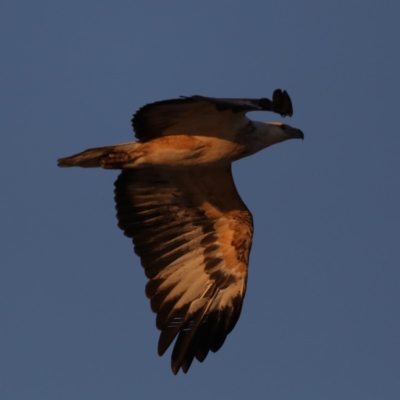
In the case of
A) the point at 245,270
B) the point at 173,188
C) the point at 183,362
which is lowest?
the point at 183,362

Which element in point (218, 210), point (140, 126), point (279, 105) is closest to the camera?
point (279, 105)

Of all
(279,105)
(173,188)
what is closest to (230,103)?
(279,105)

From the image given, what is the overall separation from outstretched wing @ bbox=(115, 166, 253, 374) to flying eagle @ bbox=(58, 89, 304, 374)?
12 mm

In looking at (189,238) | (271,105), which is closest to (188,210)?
(189,238)

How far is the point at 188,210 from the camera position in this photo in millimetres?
14570

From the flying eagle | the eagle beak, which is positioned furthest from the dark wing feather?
the eagle beak

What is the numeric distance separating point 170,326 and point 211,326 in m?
0.48

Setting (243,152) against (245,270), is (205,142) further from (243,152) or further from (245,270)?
(245,270)

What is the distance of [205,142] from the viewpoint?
13445 millimetres

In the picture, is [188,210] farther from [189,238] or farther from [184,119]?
[184,119]

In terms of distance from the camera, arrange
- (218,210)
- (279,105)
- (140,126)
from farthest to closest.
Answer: (218,210), (140,126), (279,105)

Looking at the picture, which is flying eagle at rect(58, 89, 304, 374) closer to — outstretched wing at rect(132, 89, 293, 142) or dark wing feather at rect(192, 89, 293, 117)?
outstretched wing at rect(132, 89, 293, 142)

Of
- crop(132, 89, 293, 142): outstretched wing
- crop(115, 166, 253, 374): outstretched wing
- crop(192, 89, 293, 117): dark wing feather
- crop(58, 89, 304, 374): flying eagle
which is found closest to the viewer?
crop(192, 89, 293, 117): dark wing feather

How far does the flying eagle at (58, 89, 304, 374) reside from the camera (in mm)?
13406
